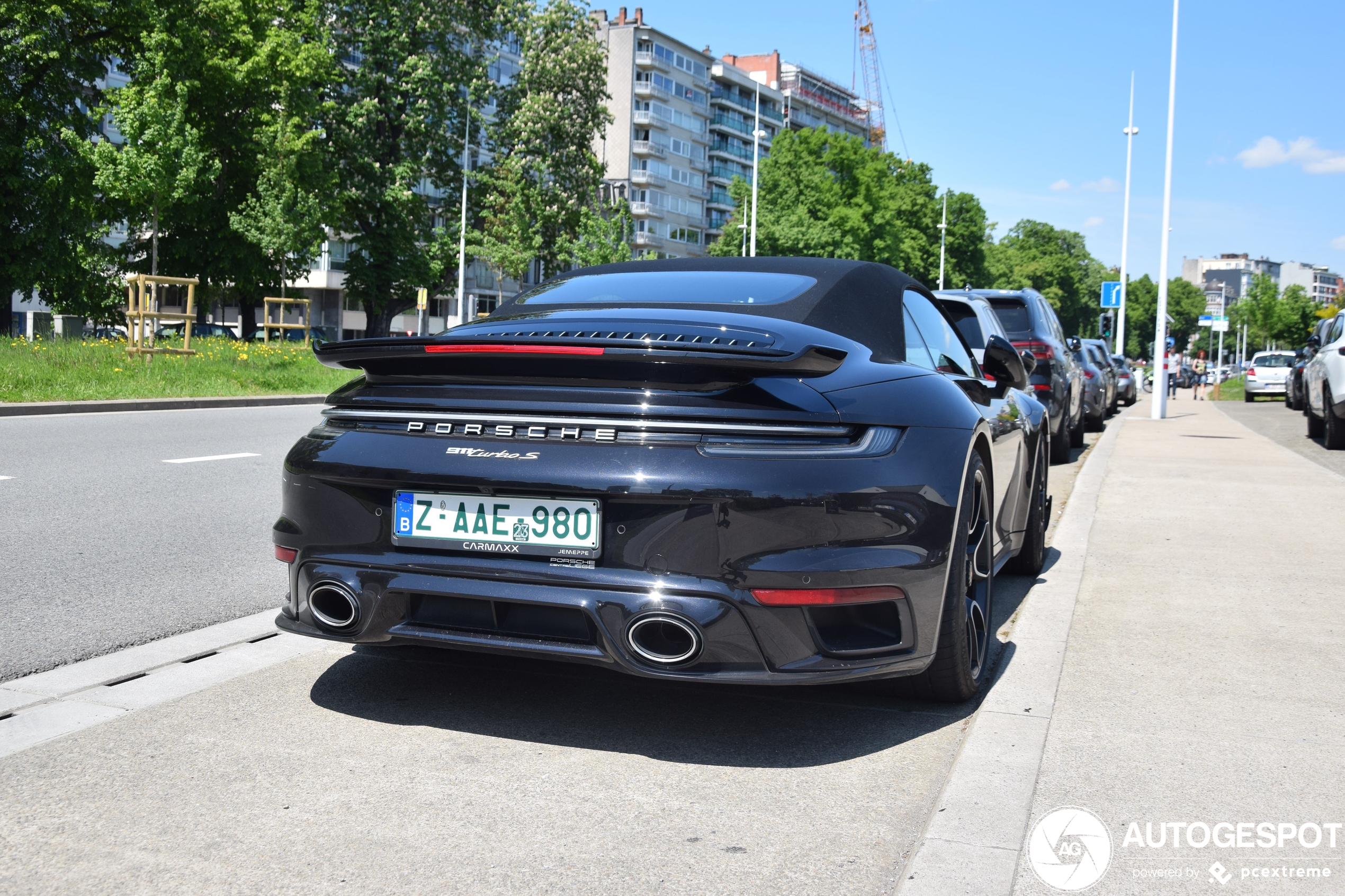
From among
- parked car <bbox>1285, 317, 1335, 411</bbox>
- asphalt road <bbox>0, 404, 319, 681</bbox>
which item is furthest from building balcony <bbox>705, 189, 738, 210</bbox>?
asphalt road <bbox>0, 404, 319, 681</bbox>

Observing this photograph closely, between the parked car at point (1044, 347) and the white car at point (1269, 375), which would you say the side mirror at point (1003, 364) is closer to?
the parked car at point (1044, 347)

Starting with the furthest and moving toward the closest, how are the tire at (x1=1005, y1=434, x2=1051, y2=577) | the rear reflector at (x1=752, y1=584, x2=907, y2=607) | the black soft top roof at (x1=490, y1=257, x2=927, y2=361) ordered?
the tire at (x1=1005, y1=434, x2=1051, y2=577) < the black soft top roof at (x1=490, y1=257, x2=927, y2=361) < the rear reflector at (x1=752, y1=584, x2=907, y2=607)

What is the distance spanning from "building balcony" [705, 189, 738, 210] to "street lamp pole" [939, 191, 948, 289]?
19.0 metres


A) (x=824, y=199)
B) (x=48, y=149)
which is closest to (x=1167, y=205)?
(x=48, y=149)

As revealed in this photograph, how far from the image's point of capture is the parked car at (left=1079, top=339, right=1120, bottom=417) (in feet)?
76.7

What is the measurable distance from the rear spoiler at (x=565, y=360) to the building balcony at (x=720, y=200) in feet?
348

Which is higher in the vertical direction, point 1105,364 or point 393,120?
point 393,120

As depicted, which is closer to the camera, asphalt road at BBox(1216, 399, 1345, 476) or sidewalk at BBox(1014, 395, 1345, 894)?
sidewalk at BBox(1014, 395, 1345, 894)

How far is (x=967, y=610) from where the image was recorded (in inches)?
157

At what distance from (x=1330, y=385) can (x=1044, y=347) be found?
5.65 meters

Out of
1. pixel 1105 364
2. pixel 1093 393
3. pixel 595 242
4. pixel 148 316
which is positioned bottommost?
pixel 1093 393

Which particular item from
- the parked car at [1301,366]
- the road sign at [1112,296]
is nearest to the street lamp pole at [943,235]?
the road sign at [1112,296]

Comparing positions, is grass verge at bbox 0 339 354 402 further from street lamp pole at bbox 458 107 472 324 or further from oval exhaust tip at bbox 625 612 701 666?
street lamp pole at bbox 458 107 472 324

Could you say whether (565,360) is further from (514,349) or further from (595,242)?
(595,242)
